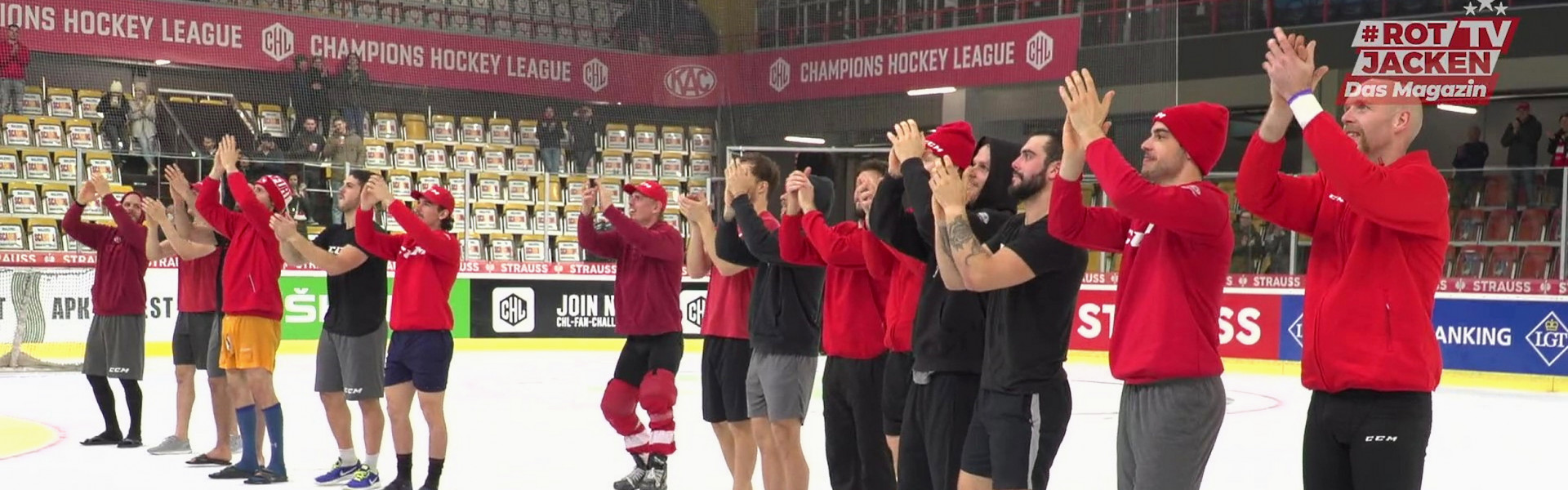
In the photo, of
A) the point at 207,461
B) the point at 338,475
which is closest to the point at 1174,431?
the point at 338,475

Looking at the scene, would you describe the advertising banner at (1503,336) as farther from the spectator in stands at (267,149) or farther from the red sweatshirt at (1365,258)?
the red sweatshirt at (1365,258)

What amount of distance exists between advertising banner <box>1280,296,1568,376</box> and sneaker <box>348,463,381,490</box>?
37.5ft

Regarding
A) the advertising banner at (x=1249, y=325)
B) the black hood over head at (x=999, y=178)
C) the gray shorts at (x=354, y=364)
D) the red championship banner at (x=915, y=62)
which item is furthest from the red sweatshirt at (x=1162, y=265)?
the red championship banner at (x=915, y=62)

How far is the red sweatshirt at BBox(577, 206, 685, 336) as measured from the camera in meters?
7.46

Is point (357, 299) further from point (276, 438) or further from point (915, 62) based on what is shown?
point (915, 62)

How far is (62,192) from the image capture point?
688 inches

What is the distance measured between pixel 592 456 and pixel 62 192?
11427 mm

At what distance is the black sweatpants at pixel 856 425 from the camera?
212 inches

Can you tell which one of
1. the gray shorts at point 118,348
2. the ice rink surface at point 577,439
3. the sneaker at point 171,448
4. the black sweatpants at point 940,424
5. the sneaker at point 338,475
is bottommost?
the ice rink surface at point 577,439

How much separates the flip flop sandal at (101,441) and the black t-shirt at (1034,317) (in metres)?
6.90

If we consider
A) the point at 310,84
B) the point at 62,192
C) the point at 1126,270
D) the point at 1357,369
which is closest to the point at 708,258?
the point at 1126,270

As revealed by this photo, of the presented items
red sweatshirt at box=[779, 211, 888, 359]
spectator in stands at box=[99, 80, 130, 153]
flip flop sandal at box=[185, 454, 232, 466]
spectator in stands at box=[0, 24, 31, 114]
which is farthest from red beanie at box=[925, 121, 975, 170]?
spectator in stands at box=[99, 80, 130, 153]

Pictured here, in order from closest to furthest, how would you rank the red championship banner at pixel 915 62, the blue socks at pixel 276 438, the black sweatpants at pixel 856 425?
the black sweatpants at pixel 856 425
the blue socks at pixel 276 438
the red championship banner at pixel 915 62

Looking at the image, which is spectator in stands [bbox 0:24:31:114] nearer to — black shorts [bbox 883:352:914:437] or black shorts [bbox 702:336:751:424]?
black shorts [bbox 702:336:751:424]
